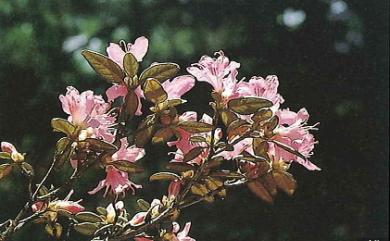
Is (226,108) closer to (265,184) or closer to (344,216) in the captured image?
(265,184)

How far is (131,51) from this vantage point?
735 mm

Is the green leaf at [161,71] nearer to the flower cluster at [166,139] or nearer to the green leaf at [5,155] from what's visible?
the flower cluster at [166,139]

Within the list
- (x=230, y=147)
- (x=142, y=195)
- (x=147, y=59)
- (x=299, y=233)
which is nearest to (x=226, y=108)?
(x=230, y=147)

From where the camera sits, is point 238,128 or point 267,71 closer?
point 238,128

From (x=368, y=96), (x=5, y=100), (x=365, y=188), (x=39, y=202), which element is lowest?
(x=39, y=202)

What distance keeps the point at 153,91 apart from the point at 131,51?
0.06 metres

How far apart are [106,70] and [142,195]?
2231mm

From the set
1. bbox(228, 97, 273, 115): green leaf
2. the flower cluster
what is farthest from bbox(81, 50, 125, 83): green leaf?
bbox(228, 97, 273, 115): green leaf

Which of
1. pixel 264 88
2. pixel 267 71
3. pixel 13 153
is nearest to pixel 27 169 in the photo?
pixel 13 153

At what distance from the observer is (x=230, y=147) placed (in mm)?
704

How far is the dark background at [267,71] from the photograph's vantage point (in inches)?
123

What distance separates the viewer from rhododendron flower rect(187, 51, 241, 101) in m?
0.73

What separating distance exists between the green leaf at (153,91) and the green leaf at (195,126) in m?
0.04

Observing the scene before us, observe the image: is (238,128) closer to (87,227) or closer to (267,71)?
(87,227)
